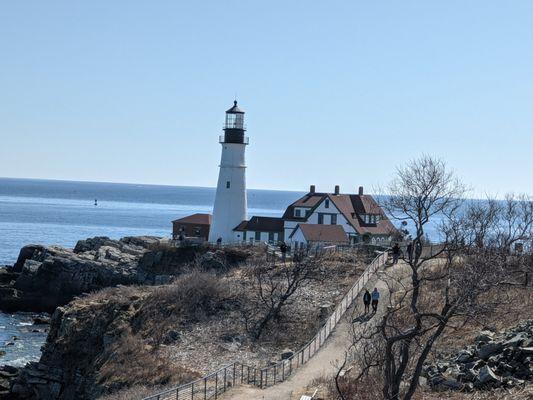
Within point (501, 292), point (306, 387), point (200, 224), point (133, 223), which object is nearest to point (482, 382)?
point (306, 387)

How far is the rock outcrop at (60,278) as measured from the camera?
199 ft

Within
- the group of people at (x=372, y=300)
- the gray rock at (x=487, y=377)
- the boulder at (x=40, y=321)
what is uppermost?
the group of people at (x=372, y=300)

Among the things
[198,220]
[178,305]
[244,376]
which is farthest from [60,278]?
[244,376]

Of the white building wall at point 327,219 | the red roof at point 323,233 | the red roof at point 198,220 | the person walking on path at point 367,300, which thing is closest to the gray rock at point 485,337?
the person walking on path at point 367,300

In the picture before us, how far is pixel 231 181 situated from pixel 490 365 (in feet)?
135

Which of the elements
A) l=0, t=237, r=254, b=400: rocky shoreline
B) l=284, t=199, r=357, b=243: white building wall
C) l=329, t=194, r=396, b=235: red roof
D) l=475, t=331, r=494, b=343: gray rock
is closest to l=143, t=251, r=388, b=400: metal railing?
l=0, t=237, r=254, b=400: rocky shoreline

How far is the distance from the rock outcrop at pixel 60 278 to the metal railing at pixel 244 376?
30.1 metres

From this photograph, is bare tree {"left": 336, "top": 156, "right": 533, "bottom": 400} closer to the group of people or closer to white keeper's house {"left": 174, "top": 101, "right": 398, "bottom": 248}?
the group of people

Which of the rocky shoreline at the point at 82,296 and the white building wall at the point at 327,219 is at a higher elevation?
the white building wall at the point at 327,219

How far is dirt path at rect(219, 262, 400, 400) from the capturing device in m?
25.3

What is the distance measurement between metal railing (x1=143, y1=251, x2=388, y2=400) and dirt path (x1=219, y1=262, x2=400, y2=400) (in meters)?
0.27

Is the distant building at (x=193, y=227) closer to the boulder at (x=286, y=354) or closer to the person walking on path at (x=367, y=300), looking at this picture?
the person walking on path at (x=367, y=300)

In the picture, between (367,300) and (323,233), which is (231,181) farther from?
(367,300)

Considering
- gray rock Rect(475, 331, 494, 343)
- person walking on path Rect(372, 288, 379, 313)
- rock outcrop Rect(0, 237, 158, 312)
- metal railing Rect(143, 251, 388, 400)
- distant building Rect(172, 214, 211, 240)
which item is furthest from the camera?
distant building Rect(172, 214, 211, 240)
